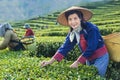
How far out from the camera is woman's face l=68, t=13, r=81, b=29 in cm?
814

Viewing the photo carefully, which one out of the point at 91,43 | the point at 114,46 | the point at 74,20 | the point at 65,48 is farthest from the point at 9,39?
the point at 91,43

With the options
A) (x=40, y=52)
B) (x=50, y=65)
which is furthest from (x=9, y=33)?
(x=50, y=65)

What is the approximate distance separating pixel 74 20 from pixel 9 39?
931cm

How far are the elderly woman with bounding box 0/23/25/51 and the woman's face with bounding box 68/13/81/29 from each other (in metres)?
8.63

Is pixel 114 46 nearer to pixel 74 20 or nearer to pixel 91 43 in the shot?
pixel 91 43

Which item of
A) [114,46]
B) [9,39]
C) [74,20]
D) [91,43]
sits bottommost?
[9,39]

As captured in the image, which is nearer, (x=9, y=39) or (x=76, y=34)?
(x=76, y=34)

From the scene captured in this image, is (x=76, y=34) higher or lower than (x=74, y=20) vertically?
lower

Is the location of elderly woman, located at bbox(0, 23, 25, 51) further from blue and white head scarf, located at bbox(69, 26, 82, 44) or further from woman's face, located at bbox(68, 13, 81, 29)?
woman's face, located at bbox(68, 13, 81, 29)

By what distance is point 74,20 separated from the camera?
26.8 ft

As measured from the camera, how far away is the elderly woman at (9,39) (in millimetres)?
16672

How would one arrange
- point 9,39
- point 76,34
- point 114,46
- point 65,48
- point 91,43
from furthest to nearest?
point 9,39
point 65,48
point 114,46
point 76,34
point 91,43

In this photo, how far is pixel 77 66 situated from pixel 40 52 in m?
7.51

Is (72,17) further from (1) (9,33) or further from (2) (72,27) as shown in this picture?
(1) (9,33)
